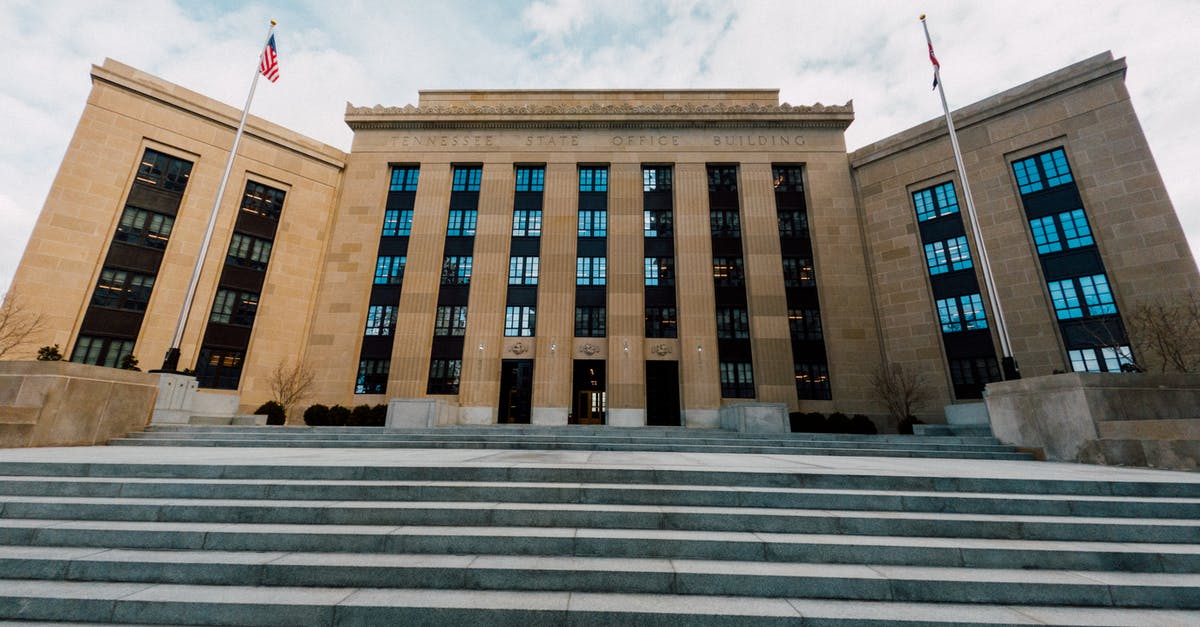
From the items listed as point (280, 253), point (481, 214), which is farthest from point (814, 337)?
point (280, 253)

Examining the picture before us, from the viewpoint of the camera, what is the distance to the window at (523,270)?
27266 mm

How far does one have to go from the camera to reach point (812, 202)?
27906 millimetres

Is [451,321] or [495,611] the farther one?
[451,321]

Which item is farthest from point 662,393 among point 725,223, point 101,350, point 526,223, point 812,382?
point 101,350

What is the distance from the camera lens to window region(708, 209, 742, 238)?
2814 cm

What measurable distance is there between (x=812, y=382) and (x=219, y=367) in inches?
1356

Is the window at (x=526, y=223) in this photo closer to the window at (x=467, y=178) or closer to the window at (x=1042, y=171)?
the window at (x=467, y=178)

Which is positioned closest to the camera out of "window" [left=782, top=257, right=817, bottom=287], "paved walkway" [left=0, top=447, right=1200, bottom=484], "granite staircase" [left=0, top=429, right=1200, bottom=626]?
"granite staircase" [left=0, top=429, right=1200, bottom=626]

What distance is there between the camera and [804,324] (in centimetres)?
2616

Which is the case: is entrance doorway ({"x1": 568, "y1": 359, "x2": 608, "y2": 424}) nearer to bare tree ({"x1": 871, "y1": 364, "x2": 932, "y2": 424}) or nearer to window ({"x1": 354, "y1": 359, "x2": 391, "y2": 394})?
window ({"x1": 354, "y1": 359, "x2": 391, "y2": 394})

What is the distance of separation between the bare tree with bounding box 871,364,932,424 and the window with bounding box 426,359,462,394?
80.0 feet

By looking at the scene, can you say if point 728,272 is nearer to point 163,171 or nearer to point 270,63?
point 270,63

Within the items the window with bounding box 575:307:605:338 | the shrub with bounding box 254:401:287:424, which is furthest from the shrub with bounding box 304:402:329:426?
the window with bounding box 575:307:605:338

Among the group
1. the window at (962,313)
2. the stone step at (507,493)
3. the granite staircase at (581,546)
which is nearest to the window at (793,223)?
the window at (962,313)
